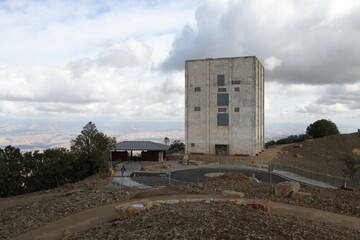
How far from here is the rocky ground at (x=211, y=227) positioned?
13.3 m

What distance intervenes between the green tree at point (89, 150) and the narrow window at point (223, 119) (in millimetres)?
26184

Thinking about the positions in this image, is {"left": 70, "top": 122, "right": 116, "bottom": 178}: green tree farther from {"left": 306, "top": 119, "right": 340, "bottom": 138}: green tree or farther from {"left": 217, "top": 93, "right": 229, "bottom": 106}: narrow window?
{"left": 306, "top": 119, "right": 340, "bottom": 138}: green tree

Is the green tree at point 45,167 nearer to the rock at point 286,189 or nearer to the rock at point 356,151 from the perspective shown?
the rock at point 286,189

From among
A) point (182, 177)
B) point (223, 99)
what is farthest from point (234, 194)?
point (223, 99)

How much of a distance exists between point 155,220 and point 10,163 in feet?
133

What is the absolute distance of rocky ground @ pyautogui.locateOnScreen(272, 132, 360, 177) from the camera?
59.6 meters

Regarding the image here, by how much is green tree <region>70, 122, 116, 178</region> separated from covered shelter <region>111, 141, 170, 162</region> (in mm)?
6982

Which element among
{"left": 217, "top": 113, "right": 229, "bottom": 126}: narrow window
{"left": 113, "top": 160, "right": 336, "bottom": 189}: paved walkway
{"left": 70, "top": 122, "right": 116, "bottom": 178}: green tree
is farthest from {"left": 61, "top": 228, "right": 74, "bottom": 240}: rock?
{"left": 217, "top": 113, "right": 229, "bottom": 126}: narrow window

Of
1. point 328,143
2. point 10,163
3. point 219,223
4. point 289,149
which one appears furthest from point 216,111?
point 219,223

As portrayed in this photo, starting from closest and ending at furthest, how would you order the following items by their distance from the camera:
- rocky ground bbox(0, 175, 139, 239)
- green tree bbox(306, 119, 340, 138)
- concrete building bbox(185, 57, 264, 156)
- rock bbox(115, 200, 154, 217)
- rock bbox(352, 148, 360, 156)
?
rock bbox(115, 200, 154, 217) → rocky ground bbox(0, 175, 139, 239) → concrete building bbox(185, 57, 264, 156) → rock bbox(352, 148, 360, 156) → green tree bbox(306, 119, 340, 138)

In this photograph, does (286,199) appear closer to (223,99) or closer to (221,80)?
(223,99)

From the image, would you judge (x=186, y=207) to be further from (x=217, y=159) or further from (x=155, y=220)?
(x=217, y=159)

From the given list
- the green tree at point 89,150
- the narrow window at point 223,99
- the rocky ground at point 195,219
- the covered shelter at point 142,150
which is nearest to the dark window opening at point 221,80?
the narrow window at point 223,99

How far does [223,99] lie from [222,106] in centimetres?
156
